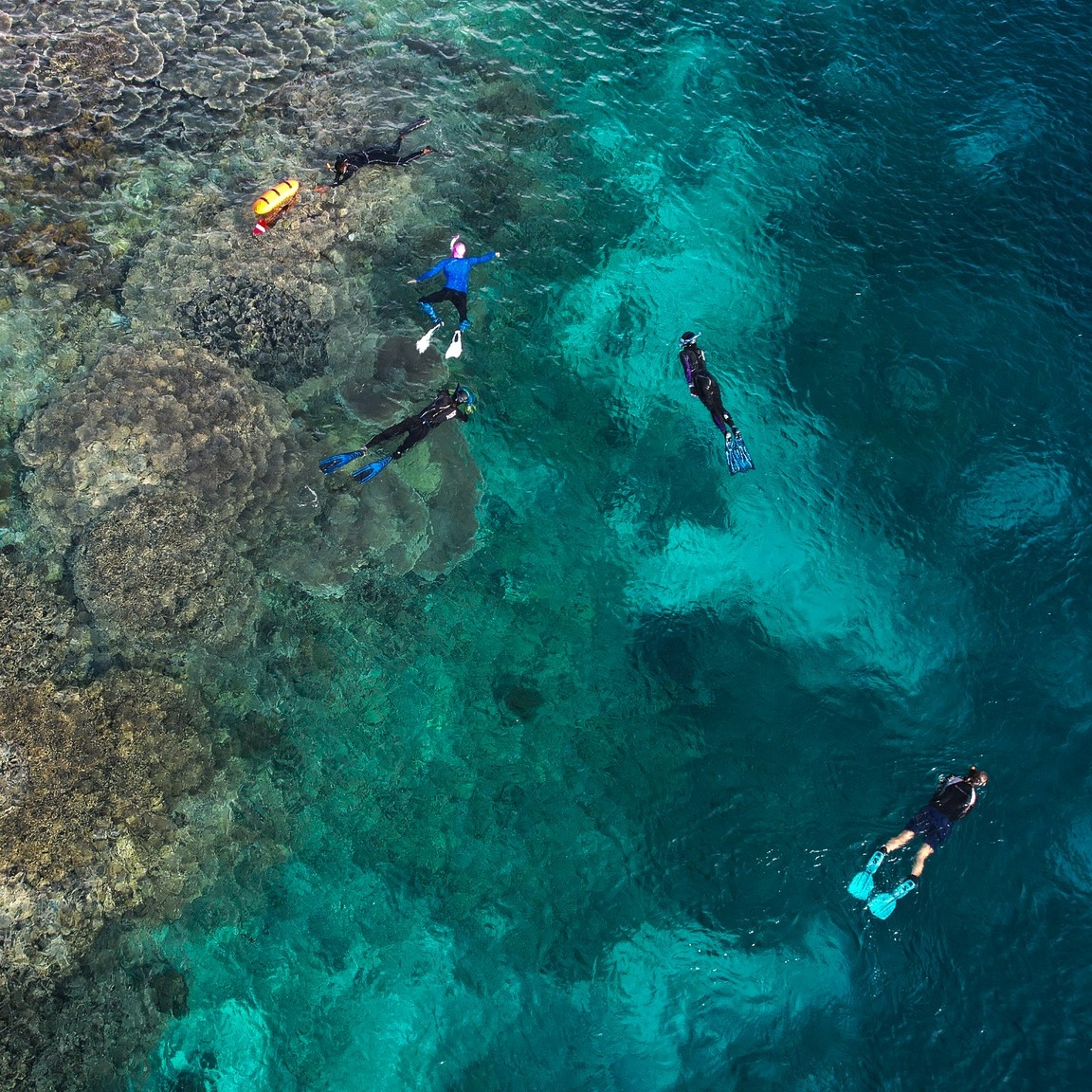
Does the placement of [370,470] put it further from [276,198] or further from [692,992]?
[692,992]

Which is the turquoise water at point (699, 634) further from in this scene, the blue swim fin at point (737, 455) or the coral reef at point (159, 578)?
the coral reef at point (159, 578)

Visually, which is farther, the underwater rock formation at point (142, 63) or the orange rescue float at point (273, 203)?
the underwater rock formation at point (142, 63)

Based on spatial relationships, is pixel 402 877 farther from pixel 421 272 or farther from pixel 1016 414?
pixel 1016 414

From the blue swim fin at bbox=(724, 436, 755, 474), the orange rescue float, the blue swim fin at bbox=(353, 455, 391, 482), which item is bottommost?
the blue swim fin at bbox=(724, 436, 755, 474)

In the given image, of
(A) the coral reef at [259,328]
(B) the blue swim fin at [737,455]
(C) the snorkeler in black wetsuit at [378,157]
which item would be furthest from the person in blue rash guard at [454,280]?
(B) the blue swim fin at [737,455]

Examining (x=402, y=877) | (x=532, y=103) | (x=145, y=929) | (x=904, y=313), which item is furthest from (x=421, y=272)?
(x=145, y=929)

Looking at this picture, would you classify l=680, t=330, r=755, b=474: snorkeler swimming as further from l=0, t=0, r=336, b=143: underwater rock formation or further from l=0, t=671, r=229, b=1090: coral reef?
l=0, t=0, r=336, b=143: underwater rock formation

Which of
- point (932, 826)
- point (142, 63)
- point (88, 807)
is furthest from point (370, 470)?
point (932, 826)

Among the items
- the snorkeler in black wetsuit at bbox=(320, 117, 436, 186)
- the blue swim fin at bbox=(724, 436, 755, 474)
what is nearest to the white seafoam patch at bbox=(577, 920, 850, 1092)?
the blue swim fin at bbox=(724, 436, 755, 474)
